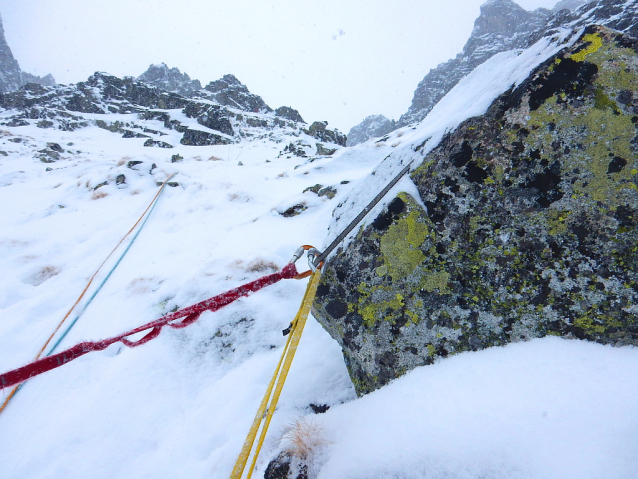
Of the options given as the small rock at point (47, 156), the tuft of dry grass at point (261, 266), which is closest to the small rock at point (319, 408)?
the tuft of dry grass at point (261, 266)

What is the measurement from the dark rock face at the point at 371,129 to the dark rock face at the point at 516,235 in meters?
98.8

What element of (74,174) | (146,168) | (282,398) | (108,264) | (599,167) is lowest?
(282,398)

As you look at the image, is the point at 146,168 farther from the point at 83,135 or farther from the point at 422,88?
the point at 422,88

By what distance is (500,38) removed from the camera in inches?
3664

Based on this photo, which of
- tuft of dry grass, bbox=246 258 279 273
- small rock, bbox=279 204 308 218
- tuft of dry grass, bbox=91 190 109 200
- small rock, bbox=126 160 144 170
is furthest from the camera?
small rock, bbox=126 160 144 170

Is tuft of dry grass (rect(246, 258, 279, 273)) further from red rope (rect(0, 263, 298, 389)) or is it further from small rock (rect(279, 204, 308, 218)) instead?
small rock (rect(279, 204, 308, 218))

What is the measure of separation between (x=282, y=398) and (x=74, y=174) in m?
15.0

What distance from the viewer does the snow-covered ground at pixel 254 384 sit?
4.68 feet

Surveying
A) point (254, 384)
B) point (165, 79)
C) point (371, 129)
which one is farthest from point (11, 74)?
point (254, 384)

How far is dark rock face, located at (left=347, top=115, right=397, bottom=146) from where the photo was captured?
98.1 metres

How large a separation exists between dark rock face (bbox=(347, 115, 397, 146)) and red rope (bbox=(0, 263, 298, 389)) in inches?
3912

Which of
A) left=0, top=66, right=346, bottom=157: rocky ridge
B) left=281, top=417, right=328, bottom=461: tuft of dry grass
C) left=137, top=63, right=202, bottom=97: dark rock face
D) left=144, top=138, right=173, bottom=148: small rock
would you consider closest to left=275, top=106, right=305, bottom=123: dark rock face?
left=0, top=66, right=346, bottom=157: rocky ridge

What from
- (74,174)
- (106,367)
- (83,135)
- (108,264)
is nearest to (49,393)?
(106,367)

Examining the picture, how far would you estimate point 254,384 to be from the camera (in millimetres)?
2900
